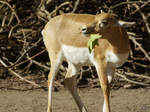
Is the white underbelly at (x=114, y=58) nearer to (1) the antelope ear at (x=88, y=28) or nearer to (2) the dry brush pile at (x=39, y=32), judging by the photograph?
(1) the antelope ear at (x=88, y=28)

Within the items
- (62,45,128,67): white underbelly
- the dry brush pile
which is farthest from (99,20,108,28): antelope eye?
the dry brush pile

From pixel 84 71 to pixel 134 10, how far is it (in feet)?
6.58

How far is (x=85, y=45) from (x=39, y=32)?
11.0 ft

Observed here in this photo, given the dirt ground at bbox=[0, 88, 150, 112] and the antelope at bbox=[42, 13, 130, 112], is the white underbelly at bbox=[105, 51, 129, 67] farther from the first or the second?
the dirt ground at bbox=[0, 88, 150, 112]

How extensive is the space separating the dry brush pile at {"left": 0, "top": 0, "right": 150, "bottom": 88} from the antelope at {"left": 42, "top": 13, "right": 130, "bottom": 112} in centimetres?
230

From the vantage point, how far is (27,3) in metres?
9.53

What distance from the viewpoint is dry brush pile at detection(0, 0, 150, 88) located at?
8.66m

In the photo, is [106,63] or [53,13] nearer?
[106,63]

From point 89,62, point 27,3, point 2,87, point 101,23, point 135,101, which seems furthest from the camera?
point 27,3

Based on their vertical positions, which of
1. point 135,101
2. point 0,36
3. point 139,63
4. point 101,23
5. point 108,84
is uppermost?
point 101,23

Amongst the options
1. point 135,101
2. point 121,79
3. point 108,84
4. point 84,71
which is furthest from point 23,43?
point 108,84

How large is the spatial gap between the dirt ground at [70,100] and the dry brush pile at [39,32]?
561 mm

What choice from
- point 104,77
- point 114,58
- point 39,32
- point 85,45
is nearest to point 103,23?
point 114,58

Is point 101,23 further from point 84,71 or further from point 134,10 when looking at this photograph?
point 134,10
